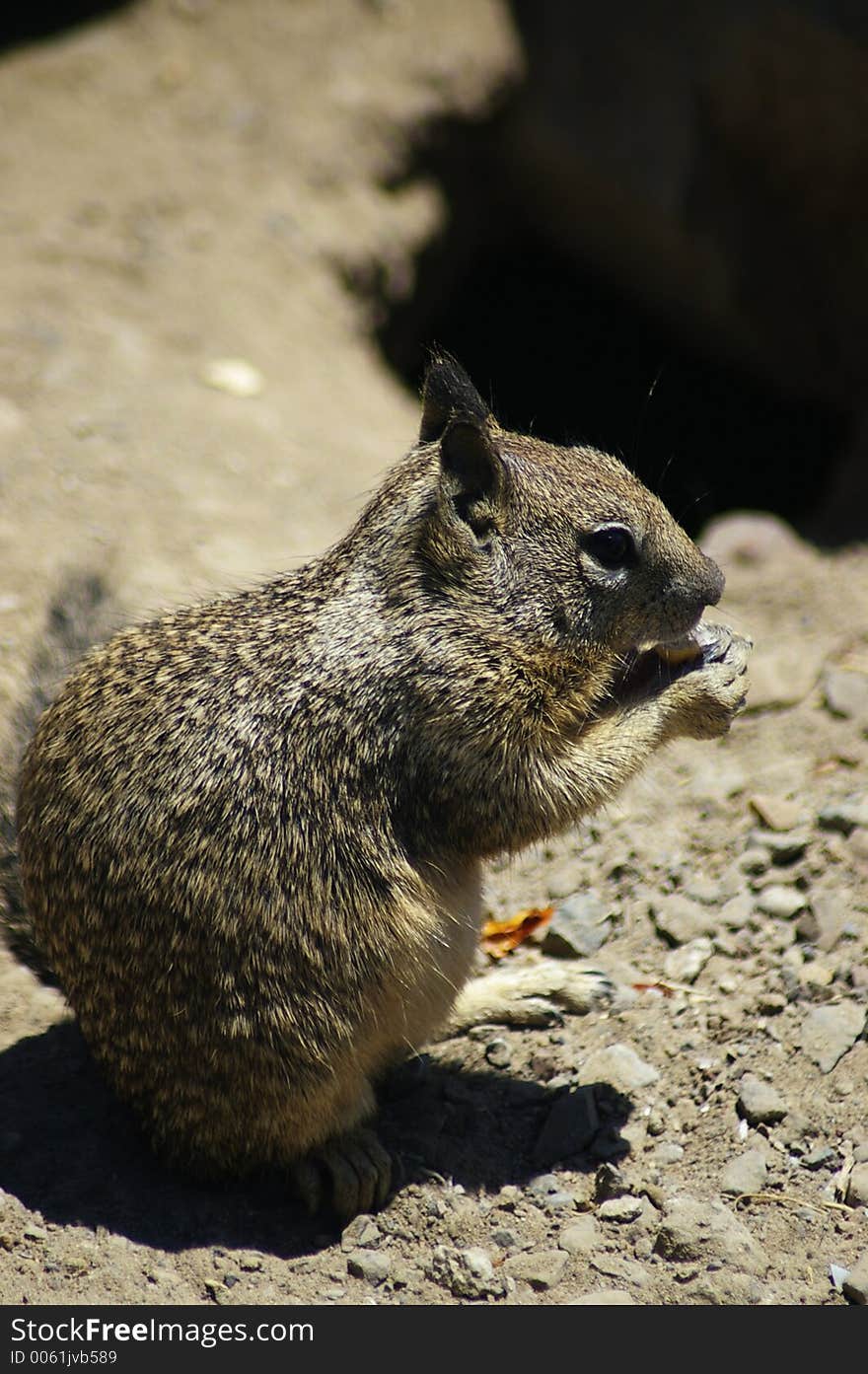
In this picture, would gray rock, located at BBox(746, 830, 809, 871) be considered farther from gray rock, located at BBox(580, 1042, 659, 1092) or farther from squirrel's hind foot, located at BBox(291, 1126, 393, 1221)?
squirrel's hind foot, located at BBox(291, 1126, 393, 1221)

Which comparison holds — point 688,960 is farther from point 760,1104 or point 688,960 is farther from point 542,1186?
point 542,1186

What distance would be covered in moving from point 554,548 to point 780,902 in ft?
5.40

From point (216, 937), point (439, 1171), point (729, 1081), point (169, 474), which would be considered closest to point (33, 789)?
point (216, 937)

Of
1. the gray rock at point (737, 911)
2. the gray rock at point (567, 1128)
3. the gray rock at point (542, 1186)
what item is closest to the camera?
the gray rock at point (542, 1186)

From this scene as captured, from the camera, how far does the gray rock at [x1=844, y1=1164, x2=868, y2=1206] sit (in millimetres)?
3961

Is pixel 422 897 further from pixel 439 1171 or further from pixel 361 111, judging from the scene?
pixel 361 111

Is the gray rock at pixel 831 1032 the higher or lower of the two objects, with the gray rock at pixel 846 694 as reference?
lower

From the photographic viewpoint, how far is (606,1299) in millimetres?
3678

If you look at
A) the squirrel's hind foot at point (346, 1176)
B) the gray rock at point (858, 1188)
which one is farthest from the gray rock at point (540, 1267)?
the gray rock at point (858, 1188)

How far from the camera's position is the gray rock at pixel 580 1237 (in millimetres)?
3924

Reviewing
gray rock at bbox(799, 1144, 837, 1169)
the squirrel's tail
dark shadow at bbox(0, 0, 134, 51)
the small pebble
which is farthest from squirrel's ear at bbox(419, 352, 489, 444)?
dark shadow at bbox(0, 0, 134, 51)

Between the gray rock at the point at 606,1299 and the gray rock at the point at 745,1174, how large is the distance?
0.52m

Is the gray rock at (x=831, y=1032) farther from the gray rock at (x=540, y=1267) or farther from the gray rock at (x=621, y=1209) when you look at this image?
the gray rock at (x=540, y=1267)

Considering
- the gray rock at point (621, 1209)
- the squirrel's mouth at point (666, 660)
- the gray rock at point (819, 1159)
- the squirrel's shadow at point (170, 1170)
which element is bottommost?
the squirrel's shadow at point (170, 1170)
